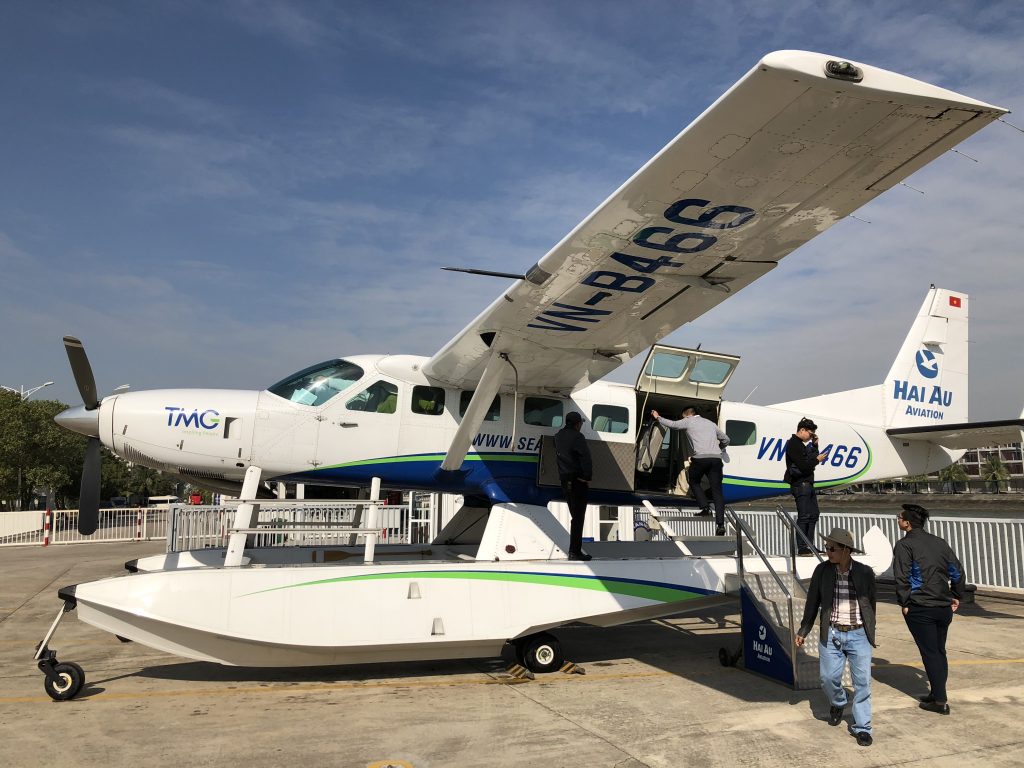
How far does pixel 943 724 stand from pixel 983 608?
6.60 m

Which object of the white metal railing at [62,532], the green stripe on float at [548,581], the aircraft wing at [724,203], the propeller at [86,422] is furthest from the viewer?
the white metal railing at [62,532]

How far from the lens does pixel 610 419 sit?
31.5 ft

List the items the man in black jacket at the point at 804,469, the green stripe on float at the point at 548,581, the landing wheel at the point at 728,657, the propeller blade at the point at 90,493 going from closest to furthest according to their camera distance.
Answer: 1. the green stripe on float at the point at 548,581
2. the landing wheel at the point at 728,657
3. the propeller blade at the point at 90,493
4. the man in black jacket at the point at 804,469

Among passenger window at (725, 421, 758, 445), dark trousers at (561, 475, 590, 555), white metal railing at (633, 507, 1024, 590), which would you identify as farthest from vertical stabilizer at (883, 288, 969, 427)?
dark trousers at (561, 475, 590, 555)

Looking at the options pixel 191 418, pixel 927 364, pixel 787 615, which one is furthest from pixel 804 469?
pixel 191 418

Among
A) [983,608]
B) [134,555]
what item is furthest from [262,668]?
[134,555]

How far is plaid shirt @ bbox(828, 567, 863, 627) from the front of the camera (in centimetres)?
515

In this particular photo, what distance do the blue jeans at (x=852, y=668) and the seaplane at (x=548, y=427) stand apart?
247cm

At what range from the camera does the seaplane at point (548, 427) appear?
14.9 ft

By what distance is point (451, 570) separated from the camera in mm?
6988

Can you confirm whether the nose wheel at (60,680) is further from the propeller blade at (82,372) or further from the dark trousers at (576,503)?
the dark trousers at (576,503)

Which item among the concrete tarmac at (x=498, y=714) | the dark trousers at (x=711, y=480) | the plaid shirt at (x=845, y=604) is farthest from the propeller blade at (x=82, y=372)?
the plaid shirt at (x=845, y=604)

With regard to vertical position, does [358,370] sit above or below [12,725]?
above

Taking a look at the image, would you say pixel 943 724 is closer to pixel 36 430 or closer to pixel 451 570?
pixel 451 570
